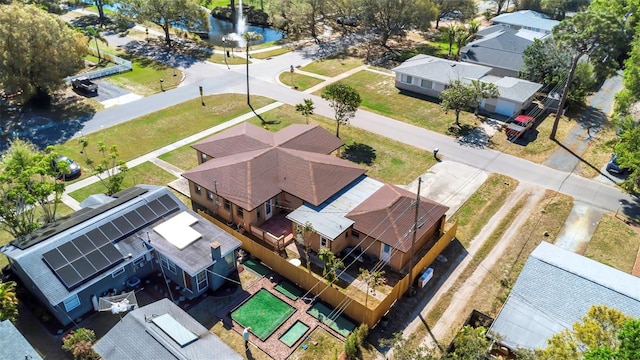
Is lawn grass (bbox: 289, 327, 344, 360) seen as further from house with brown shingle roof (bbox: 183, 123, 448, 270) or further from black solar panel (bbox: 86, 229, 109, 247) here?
black solar panel (bbox: 86, 229, 109, 247)

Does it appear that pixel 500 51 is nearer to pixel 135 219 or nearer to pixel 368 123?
pixel 368 123

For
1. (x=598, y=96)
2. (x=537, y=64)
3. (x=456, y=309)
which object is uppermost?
(x=537, y=64)

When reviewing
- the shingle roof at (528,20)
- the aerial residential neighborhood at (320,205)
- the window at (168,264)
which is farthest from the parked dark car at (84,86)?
the shingle roof at (528,20)

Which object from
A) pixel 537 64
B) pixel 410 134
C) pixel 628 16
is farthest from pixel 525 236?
pixel 628 16

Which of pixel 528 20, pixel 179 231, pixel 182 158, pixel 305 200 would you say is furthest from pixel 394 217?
pixel 528 20

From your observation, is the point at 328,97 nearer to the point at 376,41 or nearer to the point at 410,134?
the point at 410,134

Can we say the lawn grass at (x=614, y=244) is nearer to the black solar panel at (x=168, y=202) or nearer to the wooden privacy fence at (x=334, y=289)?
the wooden privacy fence at (x=334, y=289)
